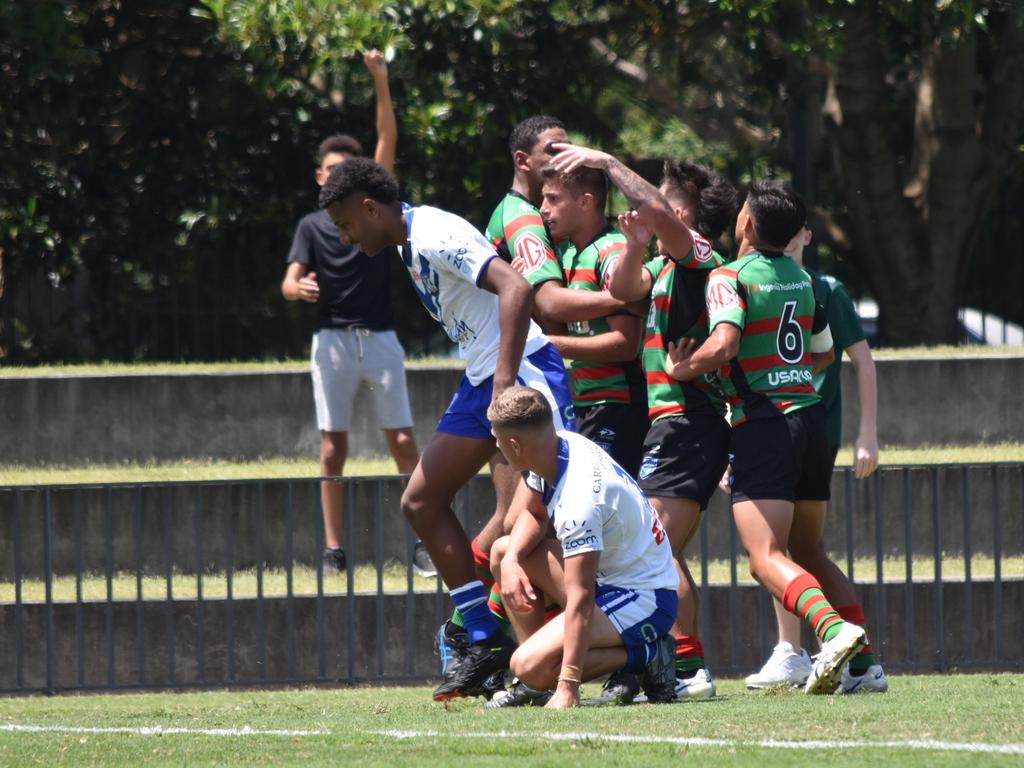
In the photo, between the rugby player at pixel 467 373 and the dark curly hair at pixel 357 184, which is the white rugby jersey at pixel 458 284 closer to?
the rugby player at pixel 467 373

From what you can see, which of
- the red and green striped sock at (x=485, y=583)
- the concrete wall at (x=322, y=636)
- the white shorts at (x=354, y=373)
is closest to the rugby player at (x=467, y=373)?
the red and green striped sock at (x=485, y=583)

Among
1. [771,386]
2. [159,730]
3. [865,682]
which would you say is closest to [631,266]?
[771,386]

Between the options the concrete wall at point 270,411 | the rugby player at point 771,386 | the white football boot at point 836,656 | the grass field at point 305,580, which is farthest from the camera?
the concrete wall at point 270,411

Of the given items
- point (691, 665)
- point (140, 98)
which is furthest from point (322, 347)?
point (140, 98)

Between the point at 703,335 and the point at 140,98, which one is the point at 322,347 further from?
the point at 140,98

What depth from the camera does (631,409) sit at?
23.4ft

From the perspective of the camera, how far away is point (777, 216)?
6.81 m

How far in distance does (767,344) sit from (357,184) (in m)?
1.71

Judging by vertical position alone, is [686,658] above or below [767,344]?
below

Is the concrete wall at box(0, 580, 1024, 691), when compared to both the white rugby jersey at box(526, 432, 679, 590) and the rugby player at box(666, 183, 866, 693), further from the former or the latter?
the white rugby jersey at box(526, 432, 679, 590)

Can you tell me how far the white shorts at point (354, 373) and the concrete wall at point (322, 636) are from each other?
3.72 feet

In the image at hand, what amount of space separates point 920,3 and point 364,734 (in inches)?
358

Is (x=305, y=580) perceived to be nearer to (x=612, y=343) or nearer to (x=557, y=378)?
(x=557, y=378)

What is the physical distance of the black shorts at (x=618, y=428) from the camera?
23.3ft
